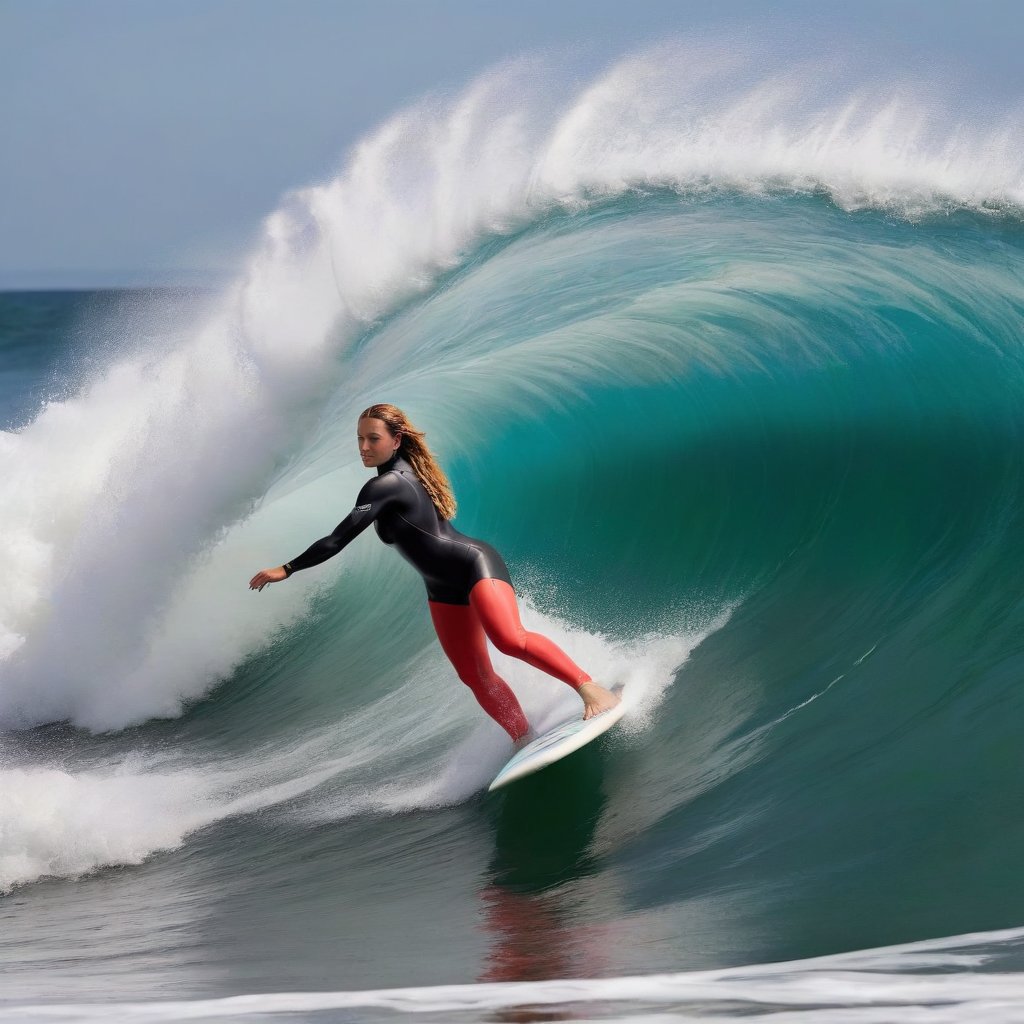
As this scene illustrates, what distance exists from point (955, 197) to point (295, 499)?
5.00 meters

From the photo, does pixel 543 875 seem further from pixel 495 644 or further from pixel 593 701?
pixel 495 644

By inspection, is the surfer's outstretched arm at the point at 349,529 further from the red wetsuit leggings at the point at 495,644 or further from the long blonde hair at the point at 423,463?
the red wetsuit leggings at the point at 495,644

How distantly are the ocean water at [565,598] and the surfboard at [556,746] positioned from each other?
0.17 meters

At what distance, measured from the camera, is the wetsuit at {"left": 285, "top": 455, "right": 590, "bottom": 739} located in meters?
4.19

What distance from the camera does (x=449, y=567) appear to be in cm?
433

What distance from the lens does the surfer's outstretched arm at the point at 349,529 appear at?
4039 millimetres

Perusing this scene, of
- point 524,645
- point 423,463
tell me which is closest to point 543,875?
point 524,645

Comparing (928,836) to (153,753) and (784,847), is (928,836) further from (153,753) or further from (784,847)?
(153,753)

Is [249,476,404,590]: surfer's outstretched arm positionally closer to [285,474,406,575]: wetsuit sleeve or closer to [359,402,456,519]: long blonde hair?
[285,474,406,575]: wetsuit sleeve

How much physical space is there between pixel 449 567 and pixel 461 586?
0.08 m

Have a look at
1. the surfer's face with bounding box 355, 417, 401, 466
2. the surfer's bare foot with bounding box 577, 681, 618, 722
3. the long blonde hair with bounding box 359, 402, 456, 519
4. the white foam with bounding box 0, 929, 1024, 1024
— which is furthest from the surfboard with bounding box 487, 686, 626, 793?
the white foam with bounding box 0, 929, 1024, 1024

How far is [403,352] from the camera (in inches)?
307

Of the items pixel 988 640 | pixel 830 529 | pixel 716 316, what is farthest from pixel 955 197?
pixel 988 640

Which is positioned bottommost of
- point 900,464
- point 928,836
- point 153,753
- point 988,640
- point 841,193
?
point 928,836
